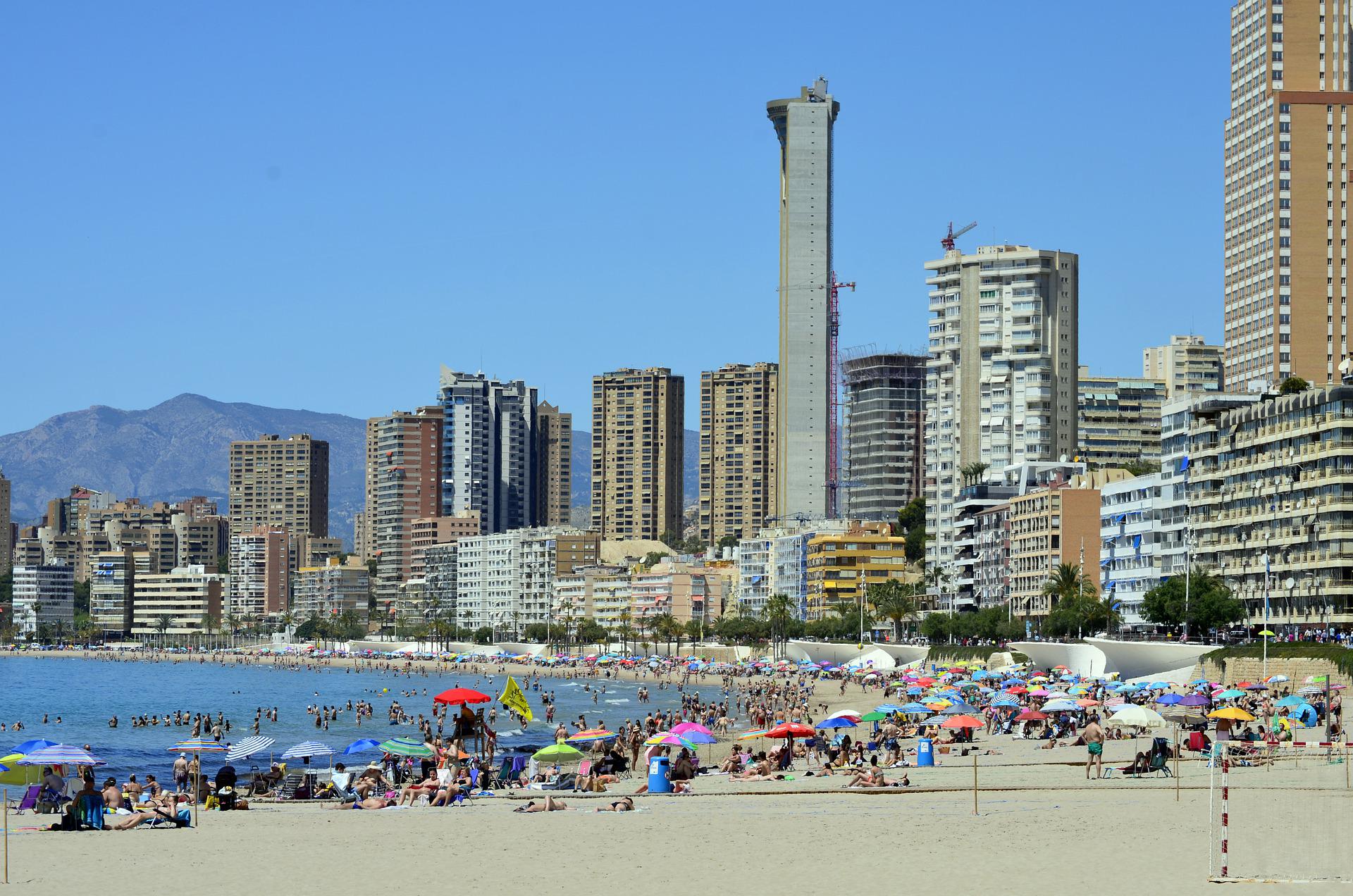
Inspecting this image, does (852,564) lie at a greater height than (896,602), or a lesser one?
greater

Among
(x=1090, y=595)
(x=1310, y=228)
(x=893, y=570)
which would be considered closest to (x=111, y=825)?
(x=1090, y=595)

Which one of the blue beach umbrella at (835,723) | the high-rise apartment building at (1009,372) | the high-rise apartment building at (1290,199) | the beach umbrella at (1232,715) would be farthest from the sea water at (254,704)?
the high-rise apartment building at (1290,199)

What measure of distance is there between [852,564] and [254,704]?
77990mm

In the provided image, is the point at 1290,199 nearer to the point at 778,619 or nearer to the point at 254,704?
the point at 778,619

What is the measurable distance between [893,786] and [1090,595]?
83.3 meters

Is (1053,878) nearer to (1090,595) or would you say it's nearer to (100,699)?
(1090,595)

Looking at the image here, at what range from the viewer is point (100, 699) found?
130750mm

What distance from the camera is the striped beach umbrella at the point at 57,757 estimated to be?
1485 inches

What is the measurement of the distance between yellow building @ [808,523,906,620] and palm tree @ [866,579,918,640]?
16930 mm

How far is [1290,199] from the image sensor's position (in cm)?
14512

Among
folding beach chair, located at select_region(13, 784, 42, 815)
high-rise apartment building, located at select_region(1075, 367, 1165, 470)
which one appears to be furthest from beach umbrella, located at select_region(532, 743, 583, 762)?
high-rise apartment building, located at select_region(1075, 367, 1165, 470)

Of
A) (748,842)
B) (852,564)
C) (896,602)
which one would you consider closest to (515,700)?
(748,842)

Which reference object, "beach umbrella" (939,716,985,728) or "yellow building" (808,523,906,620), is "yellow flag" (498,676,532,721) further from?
"yellow building" (808,523,906,620)

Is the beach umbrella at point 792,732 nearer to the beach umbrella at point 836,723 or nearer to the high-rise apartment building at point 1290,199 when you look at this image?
the beach umbrella at point 836,723
